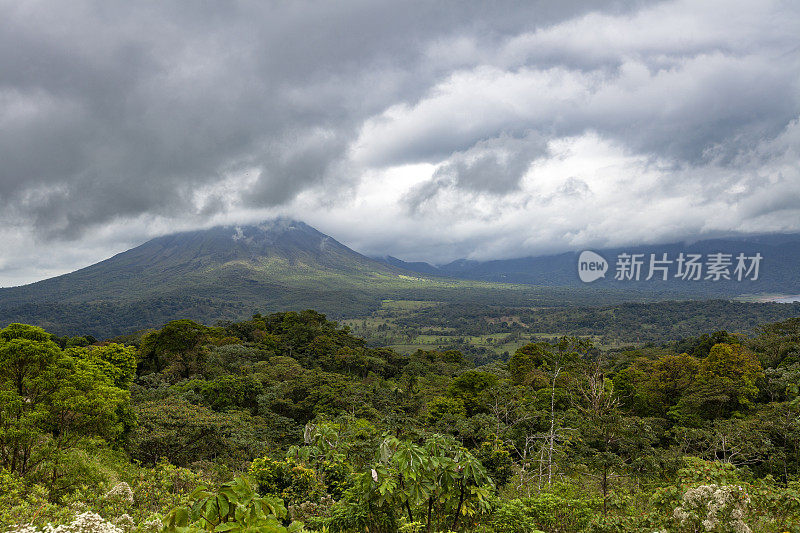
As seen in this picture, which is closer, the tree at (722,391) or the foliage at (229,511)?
the foliage at (229,511)

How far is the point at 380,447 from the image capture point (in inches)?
152

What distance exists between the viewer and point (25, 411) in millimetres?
8500

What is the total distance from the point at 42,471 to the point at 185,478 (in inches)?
152

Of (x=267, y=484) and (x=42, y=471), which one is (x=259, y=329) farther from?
(x=267, y=484)

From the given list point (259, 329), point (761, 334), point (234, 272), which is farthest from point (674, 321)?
point (234, 272)

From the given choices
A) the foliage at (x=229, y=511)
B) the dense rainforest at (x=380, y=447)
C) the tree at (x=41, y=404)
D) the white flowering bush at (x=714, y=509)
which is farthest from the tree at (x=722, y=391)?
the tree at (x=41, y=404)

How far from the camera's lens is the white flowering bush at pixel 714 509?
4.02 meters

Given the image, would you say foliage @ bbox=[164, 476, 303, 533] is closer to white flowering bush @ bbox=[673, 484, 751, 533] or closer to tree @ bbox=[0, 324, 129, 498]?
white flowering bush @ bbox=[673, 484, 751, 533]

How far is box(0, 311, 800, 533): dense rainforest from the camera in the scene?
4.11 m

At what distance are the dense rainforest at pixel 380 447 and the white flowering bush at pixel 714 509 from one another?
19 mm

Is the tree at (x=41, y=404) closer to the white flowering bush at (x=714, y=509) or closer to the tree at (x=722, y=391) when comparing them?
the white flowering bush at (x=714, y=509)

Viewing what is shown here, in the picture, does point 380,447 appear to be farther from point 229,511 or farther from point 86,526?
point 86,526

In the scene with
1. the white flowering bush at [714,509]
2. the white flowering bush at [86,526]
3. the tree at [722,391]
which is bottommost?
the tree at [722,391]

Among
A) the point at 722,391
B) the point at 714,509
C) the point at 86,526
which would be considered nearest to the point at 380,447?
the point at 86,526
